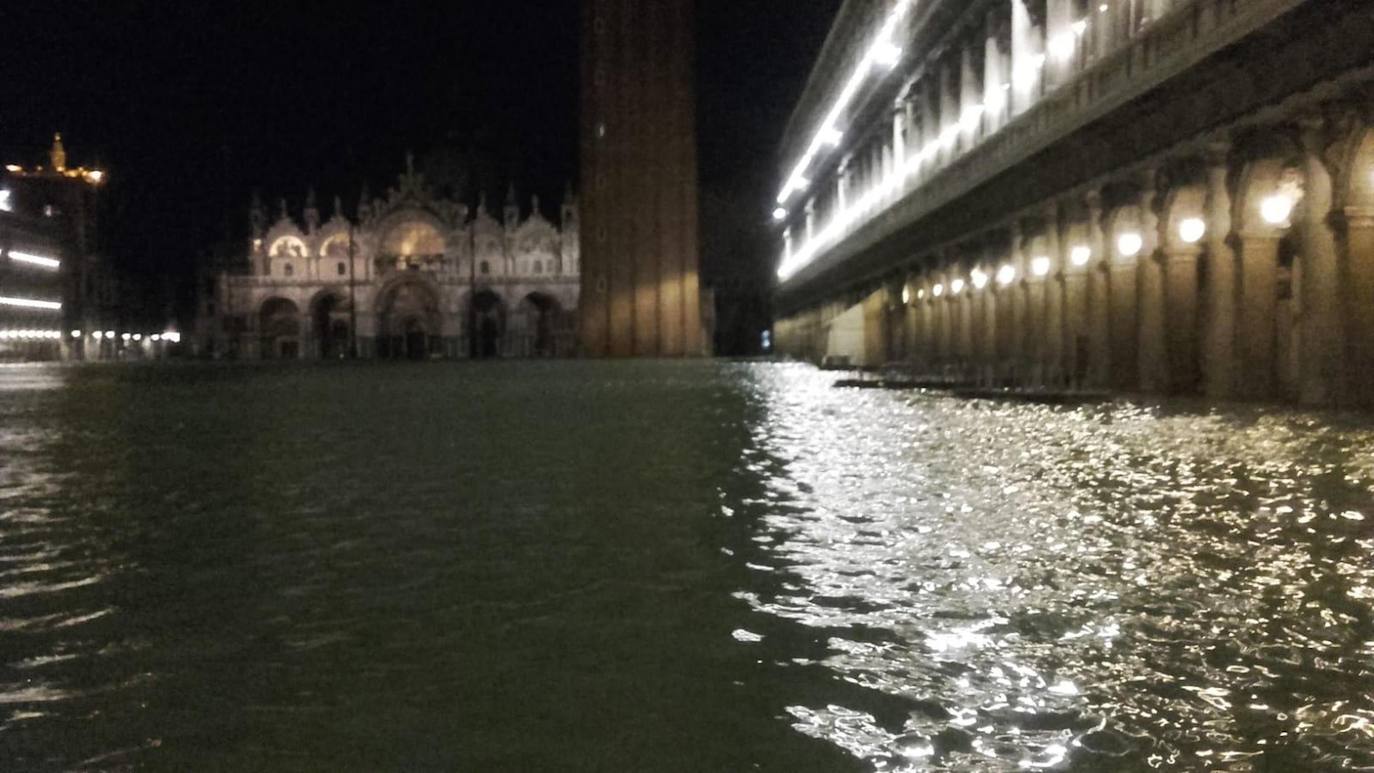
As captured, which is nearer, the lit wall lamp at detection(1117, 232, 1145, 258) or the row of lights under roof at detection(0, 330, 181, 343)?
the lit wall lamp at detection(1117, 232, 1145, 258)

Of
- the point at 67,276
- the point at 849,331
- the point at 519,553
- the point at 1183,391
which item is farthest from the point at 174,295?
the point at 519,553

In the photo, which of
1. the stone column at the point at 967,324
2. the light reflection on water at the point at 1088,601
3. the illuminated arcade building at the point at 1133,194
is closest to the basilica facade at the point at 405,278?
the illuminated arcade building at the point at 1133,194

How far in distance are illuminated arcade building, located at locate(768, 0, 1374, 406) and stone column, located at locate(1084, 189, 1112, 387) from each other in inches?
3.0

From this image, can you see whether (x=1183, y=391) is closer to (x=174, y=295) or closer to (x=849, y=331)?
(x=849, y=331)

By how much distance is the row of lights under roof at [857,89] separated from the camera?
103ft

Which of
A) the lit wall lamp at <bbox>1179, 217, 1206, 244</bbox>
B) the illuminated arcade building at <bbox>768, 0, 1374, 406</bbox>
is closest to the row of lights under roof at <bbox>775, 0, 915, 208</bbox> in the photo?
the illuminated arcade building at <bbox>768, 0, 1374, 406</bbox>

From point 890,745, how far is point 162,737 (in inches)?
98.7

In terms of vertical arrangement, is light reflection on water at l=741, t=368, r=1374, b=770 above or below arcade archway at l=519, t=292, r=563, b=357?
below

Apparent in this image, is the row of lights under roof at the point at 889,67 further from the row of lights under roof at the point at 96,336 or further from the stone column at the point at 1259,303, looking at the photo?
the row of lights under roof at the point at 96,336

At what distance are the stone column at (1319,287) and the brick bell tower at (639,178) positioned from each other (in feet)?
185

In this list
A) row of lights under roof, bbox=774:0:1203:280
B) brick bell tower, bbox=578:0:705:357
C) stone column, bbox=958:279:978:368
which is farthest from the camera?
brick bell tower, bbox=578:0:705:357

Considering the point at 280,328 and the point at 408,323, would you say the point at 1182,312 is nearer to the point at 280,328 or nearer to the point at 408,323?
the point at 408,323

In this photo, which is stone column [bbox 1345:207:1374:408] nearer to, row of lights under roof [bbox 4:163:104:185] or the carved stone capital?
the carved stone capital

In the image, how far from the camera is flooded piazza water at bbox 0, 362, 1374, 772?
4.59m
